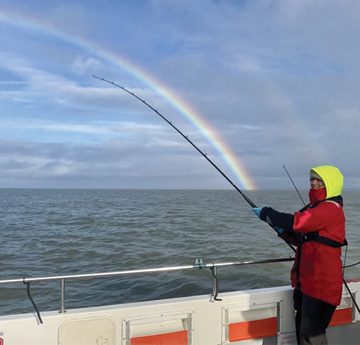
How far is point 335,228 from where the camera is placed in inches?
99.9

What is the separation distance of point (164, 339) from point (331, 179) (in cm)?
176

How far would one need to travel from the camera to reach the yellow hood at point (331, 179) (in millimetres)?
2576

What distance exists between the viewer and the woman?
2484 mm

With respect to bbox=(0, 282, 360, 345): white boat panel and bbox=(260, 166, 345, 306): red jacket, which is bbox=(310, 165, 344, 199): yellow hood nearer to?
bbox=(260, 166, 345, 306): red jacket

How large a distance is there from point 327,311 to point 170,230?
12.5 meters

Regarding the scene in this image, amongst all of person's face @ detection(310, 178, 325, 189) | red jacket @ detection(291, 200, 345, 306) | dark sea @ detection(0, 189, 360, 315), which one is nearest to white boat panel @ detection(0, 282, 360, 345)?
red jacket @ detection(291, 200, 345, 306)

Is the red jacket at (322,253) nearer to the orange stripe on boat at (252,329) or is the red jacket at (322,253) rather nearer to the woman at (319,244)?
the woman at (319,244)

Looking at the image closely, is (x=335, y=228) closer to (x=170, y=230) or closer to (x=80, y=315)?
(x=80, y=315)

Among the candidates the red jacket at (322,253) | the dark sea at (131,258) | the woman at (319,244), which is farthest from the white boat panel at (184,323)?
the dark sea at (131,258)

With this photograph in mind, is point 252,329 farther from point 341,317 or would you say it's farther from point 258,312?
point 341,317

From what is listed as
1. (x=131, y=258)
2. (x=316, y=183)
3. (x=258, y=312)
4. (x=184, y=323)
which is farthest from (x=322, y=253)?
(x=131, y=258)

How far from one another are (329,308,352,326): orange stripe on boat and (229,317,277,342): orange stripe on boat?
0.55 metres

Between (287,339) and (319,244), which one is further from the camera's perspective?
(287,339)

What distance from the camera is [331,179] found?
2584 millimetres
